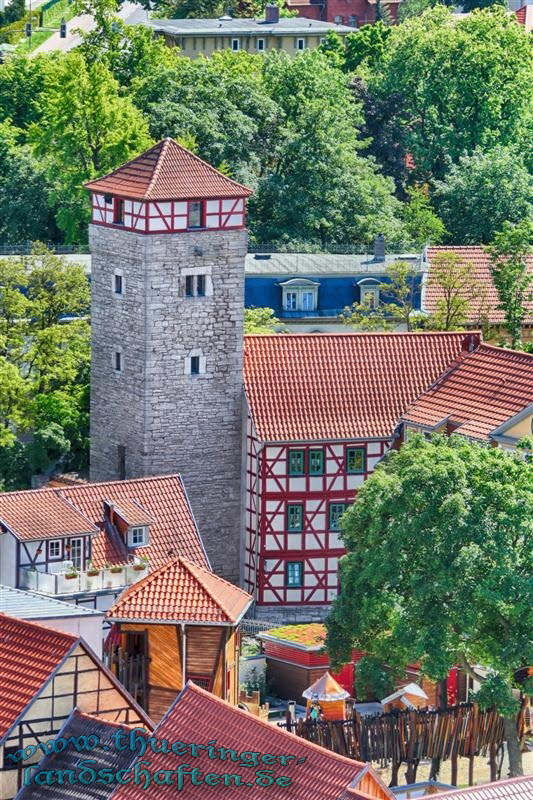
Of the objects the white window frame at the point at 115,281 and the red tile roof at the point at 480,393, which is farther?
the white window frame at the point at 115,281

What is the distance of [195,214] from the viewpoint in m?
96.7

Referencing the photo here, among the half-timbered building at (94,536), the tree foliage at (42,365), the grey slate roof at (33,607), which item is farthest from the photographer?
the tree foliage at (42,365)

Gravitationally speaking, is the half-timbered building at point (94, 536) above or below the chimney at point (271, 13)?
below

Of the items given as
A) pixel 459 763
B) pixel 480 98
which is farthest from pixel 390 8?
pixel 459 763

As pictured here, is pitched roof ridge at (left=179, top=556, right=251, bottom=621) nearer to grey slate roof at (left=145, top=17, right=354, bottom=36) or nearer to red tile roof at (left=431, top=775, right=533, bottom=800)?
red tile roof at (left=431, top=775, right=533, bottom=800)

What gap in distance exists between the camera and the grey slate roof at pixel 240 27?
172m

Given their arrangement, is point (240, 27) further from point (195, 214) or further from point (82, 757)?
point (82, 757)

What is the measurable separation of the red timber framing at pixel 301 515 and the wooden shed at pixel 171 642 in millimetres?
15385

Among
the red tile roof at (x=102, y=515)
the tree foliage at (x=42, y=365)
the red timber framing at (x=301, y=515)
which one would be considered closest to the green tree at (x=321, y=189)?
the tree foliage at (x=42, y=365)

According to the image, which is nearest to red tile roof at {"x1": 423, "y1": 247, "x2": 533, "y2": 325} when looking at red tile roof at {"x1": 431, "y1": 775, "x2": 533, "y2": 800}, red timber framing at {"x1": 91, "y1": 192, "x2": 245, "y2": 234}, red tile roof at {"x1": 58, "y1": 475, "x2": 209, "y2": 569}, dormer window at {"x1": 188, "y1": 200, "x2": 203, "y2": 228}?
red timber framing at {"x1": 91, "y1": 192, "x2": 245, "y2": 234}

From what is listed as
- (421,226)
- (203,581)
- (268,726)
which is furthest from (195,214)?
(421,226)

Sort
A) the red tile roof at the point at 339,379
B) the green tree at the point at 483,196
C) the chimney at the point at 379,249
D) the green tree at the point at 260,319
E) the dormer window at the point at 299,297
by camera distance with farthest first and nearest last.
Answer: the green tree at the point at 483,196, the chimney at the point at 379,249, the dormer window at the point at 299,297, the green tree at the point at 260,319, the red tile roof at the point at 339,379

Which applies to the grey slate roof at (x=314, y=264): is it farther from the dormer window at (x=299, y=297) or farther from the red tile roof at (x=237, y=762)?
the red tile roof at (x=237, y=762)

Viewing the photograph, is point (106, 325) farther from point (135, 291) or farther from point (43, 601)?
point (43, 601)
